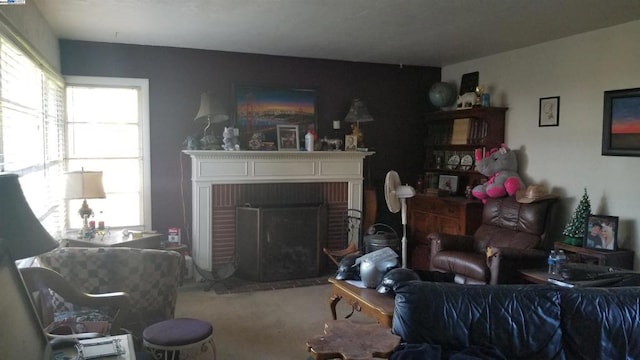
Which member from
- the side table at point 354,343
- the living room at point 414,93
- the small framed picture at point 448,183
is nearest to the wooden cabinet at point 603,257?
the living room at point 414,93

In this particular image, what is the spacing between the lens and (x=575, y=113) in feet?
15.0

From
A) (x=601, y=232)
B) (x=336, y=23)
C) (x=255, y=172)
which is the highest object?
(x=336, y=23)

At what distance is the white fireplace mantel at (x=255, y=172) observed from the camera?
5.23 m

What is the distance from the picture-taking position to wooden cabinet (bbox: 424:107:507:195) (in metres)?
5.39

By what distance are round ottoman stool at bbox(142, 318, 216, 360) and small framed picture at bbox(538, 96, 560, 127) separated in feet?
12.5

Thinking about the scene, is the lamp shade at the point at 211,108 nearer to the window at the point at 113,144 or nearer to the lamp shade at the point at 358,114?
the window at the point at 113,144

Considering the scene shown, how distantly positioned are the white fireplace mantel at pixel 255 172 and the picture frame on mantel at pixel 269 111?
19 centimetres

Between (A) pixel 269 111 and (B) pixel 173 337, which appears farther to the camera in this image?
(A) pixel 269 111

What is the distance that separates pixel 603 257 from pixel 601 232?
254mm

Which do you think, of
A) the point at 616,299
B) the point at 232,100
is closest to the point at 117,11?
the point at 232,100

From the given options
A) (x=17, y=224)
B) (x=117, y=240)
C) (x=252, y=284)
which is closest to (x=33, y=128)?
(x=117, y=240)

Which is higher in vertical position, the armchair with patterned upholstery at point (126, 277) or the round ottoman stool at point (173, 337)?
the armchair with patterned upholstery at point (126, 277)

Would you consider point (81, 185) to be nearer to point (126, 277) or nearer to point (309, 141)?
point (126, 277)

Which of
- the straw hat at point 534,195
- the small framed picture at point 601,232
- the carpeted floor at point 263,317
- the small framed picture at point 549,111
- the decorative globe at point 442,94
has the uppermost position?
the decorative globe at point 442,94
